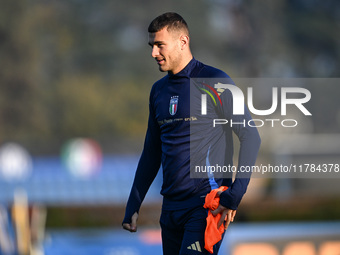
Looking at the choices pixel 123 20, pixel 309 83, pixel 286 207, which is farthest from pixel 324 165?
pixel 123 20

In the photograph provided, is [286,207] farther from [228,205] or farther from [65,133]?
[65,133]

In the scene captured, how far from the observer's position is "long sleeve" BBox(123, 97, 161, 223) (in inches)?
204

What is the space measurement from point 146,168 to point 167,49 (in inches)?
38.3

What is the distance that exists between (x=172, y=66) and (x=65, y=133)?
97.3 ft

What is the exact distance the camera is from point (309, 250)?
898 centimetres

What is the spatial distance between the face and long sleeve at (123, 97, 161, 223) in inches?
17.0

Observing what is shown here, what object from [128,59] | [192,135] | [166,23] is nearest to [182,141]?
[192,135]

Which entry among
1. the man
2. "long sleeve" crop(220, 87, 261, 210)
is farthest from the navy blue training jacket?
"long sleeve" crop(220, 87, 261, 210)

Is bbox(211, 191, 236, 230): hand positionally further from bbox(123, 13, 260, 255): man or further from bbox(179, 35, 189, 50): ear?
bbox(179, 35, 189, 50): ear

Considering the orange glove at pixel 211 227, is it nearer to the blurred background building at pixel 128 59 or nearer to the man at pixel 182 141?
the man at pixel 182 141

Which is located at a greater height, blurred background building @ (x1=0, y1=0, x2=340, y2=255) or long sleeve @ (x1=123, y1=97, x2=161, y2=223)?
blurred background building @ (x1=0, y1=0, x2=340, y2=255)

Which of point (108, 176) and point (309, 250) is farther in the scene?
point (108, 176)

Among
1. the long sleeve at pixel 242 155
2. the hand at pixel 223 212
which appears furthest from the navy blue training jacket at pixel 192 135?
the hand at pixel 223 212

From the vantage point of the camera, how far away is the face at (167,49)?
480cm
